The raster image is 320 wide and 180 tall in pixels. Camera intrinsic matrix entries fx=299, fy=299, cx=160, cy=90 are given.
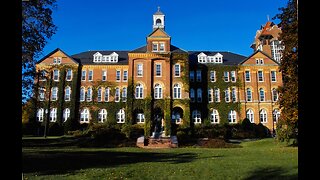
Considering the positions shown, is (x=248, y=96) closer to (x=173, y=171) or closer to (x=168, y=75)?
(x=168, y=75)

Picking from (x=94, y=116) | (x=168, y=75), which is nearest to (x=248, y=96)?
(x=168, y=75)

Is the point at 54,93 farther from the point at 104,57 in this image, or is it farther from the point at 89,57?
the point at 104,57

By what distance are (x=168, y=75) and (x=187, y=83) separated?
3036 millimetres

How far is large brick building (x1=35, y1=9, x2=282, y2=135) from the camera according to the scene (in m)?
44.0

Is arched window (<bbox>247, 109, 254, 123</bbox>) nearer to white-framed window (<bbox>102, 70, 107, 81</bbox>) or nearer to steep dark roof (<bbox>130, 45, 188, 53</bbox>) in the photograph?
steep dark roof (<bbox>130, 45, 188, 53</bbox>)

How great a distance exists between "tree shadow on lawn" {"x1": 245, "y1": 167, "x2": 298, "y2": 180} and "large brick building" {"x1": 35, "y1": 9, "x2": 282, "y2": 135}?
28.5m

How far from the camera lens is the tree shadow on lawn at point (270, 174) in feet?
38.4

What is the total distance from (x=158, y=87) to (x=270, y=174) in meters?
32.4

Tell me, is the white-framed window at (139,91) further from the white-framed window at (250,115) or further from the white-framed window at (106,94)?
the white-framed window at (250,115)

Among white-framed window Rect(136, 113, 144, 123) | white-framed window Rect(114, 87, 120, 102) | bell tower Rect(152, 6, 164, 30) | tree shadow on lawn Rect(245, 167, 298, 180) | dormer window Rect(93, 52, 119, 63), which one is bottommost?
tree shadow on lawn Rect(245, 167, 298, 180)

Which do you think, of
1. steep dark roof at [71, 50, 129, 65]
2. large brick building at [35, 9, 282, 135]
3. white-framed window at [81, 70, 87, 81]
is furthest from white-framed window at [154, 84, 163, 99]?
white-framed window at [81, 70, 87, 81]

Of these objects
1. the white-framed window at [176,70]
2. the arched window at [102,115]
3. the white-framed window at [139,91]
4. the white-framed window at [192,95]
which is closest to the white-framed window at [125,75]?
the white-framed window at [139,91]

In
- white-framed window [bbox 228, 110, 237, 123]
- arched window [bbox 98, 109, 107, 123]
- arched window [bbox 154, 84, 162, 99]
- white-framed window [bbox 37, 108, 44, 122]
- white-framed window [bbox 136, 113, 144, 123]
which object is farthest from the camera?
white-framed window [bbox 228, 110, 237, 123]
